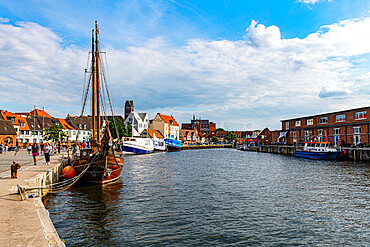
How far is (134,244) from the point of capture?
11.9 metres

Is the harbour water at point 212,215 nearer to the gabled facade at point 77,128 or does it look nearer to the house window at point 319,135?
the house window at point 319,135

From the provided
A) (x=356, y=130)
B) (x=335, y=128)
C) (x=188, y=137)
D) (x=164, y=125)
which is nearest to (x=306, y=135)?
(x=335, y=128)

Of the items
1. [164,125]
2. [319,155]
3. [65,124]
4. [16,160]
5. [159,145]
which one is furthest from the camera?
[164,125]

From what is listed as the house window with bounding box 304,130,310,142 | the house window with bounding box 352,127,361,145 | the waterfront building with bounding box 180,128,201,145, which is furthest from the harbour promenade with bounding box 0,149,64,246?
the waterfront building with bounding box 180,128,201,145

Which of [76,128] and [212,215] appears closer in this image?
[212,215]

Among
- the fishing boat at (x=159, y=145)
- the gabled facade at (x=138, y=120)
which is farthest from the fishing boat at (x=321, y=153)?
the gabled facade at (x=138, y=120)

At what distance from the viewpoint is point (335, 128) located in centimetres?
6450

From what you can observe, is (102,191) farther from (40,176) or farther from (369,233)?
(369,233)

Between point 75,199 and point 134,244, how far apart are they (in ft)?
31.6

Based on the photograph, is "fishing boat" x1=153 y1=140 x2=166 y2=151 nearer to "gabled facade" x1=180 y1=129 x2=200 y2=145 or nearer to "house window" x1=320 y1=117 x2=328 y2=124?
"house window" x1=320 y1=117 x2=328 y2=124

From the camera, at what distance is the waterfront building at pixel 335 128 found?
5581 cm

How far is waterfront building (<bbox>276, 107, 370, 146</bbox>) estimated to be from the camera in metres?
55.8

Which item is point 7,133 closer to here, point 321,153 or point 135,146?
point 135,146

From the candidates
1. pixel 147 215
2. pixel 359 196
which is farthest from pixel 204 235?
pixel 359 196
